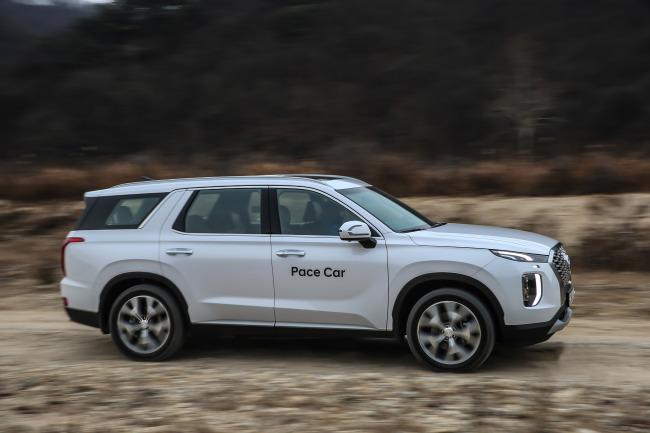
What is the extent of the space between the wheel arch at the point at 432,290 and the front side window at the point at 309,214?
78cm

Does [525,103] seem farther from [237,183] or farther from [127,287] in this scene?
[127,287]

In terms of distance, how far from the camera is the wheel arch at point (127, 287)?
7176mm

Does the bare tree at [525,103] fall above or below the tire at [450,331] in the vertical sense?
above

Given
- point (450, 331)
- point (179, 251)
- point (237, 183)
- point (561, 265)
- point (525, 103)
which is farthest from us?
point (525, 103)

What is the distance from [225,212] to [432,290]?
1982mm

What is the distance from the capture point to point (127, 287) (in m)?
7.46

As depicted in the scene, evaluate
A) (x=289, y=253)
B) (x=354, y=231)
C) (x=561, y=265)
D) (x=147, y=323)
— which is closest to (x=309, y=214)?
(x=289, y=253)

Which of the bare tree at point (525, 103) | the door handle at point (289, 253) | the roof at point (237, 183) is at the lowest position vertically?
the door handle at point (289, 253)

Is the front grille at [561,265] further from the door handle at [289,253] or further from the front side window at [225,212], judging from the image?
the front side window at [225,212]

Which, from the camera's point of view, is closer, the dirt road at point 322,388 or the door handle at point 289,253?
the dirt road at point 322,388

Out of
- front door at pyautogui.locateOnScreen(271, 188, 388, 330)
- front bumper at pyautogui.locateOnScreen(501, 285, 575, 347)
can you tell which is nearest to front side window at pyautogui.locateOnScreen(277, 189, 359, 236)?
front door at pyautogui.locateOnScreen(271, 188, 388, 330)

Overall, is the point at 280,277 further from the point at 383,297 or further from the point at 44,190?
the point at 44,190

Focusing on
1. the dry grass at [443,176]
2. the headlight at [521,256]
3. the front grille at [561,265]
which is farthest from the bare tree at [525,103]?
the headlight at [521,256]

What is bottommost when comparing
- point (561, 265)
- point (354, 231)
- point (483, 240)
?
point (561, 265)
